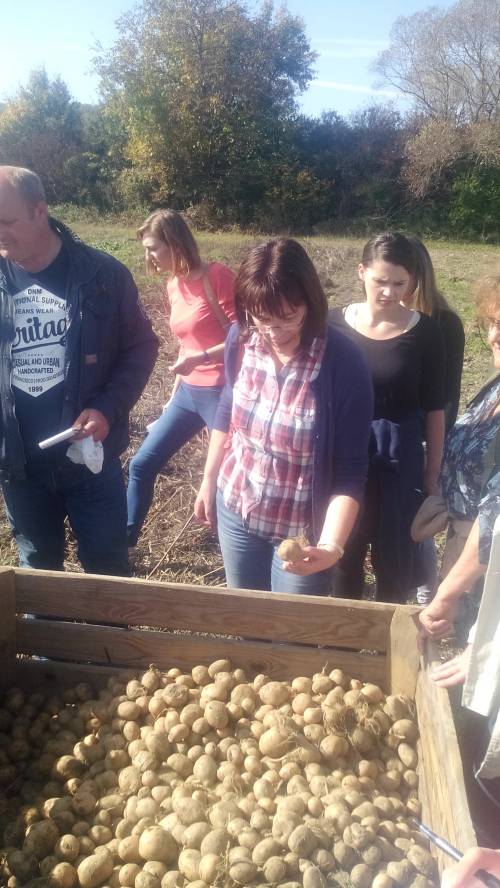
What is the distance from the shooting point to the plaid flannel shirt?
2201 millimetres

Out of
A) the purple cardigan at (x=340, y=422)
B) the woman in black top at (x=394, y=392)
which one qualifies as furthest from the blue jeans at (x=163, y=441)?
the purple cardigan at (x=340, y=422)

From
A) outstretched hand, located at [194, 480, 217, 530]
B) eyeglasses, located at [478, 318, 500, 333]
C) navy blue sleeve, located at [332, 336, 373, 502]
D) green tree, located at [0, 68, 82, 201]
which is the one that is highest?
green tree, located at [0, 68, 82, 201]

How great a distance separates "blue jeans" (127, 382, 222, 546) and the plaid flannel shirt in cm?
159

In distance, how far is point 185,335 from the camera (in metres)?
4.07

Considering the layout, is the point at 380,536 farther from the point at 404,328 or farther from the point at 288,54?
the point at 288,54

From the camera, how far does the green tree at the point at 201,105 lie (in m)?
26.1

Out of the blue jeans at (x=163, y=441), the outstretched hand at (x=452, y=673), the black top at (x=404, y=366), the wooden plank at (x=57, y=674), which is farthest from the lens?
the blue jeans at (x=163, y=441)

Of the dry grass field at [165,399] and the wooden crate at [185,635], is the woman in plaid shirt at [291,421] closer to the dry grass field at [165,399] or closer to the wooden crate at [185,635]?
the wooden crate at [185,635]

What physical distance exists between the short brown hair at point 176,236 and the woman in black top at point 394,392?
4.01 feet

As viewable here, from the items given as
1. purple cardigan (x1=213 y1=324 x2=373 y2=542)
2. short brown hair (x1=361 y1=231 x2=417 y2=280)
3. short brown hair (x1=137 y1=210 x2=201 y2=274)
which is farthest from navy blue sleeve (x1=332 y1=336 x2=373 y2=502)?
short brown hair (x1=137 y1=210 x2=201 y2=274)

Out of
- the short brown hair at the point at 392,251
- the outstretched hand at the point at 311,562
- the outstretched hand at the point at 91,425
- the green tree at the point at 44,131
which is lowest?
the outstretched hand at the point at 311,562

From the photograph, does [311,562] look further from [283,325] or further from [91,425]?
[91,425]

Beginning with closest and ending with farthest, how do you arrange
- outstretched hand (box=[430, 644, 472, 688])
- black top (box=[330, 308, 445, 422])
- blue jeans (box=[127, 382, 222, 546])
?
outstretched hand (box=[430, 644, 472, 688]) → black top (box=[330, 308, 445, 422]) → blue jeans (box=[127, 382, 222, 546])

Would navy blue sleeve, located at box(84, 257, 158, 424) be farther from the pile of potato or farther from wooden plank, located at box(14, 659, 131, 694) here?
the pile of potato
